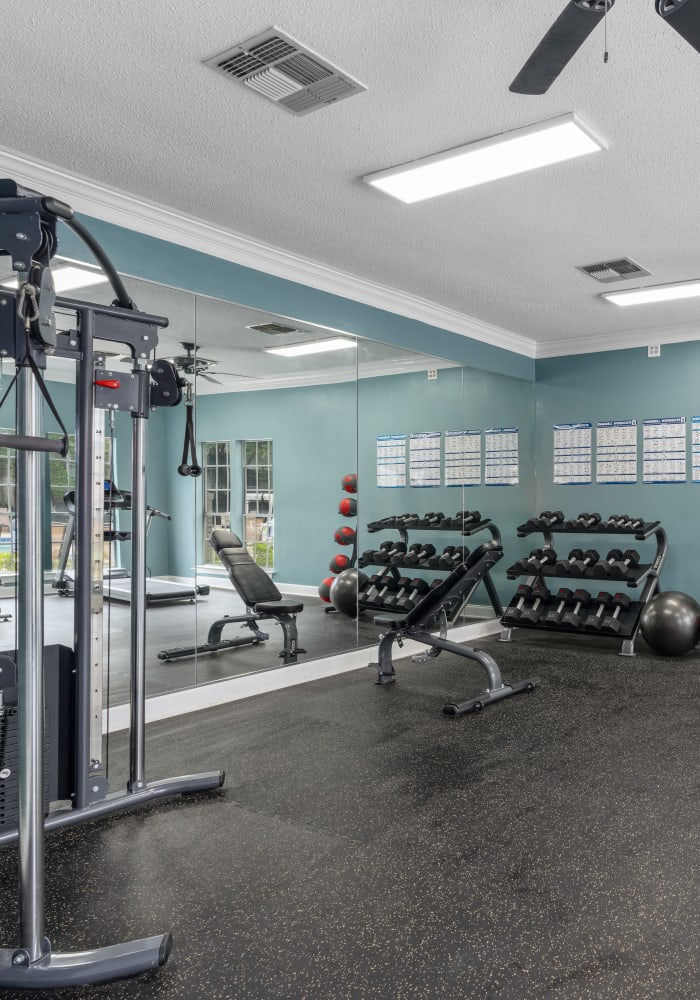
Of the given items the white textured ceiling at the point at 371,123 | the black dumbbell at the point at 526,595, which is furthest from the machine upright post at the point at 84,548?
the black dumbbell at the point at 526,595

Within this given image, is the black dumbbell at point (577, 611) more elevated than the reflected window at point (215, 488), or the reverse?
the reflected window at point (215, 488)

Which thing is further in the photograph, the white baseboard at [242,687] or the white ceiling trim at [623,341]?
the white ceiling trim at [623,341]

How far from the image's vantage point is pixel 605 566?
5.81 metres

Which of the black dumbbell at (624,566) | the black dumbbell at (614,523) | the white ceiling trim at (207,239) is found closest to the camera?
the white ceiling trim at (207,239)

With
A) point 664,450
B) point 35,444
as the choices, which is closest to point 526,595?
point 664,450

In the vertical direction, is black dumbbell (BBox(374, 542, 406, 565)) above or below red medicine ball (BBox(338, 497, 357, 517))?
below

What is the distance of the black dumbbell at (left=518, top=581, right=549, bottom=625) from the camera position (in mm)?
5871

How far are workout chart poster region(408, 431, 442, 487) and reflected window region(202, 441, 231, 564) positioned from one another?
1.71 m

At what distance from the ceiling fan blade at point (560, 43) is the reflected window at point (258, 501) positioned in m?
2.65

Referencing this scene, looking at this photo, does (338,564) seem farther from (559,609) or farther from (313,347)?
(559,609)

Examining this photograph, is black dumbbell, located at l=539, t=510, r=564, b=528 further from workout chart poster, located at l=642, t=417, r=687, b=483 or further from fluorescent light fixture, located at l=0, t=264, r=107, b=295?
fluorescent light fixture, located at l=0, t=264, r=107, b=295

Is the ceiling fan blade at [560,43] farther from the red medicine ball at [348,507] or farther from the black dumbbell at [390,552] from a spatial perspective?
the black dumbbell at [390,552]

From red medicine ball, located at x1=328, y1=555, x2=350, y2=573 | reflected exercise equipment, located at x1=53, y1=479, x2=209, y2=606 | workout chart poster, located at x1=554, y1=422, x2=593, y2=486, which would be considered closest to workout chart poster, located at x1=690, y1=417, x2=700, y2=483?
workout chart poster, located at x1=554, y1=422, x2=593, y2=486

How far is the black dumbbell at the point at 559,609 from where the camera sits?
5781 millimetres
